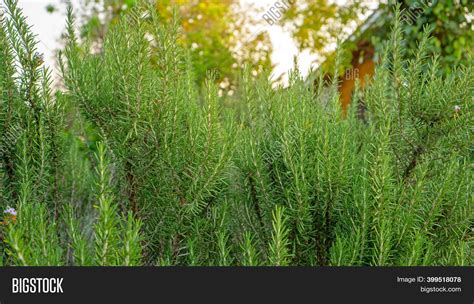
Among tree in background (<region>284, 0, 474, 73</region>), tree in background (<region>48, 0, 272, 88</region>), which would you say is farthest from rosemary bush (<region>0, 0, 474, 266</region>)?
tree in background (<region>48, 0, 272, 88</region>)

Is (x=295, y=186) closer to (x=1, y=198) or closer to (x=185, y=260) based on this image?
(x=185, y=260)

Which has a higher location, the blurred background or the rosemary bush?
the blurred background

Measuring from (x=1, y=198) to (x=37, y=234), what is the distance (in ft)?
2.62

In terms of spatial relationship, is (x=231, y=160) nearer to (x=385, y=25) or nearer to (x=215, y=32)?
(x=385, y=25)

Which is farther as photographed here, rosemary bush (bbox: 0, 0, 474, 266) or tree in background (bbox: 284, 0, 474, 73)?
tree in background (bbox: 284, 0, 474, 73)

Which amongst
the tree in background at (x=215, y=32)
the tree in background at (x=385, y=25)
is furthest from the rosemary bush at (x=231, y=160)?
the tree in background at (x=215, y=32)

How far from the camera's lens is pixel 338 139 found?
2.41m

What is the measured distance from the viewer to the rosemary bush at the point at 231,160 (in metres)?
2.15

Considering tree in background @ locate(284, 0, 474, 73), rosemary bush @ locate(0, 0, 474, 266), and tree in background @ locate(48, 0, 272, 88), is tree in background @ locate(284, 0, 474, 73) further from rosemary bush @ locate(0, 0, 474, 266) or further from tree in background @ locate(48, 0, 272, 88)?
rosemary bush @ locate(0, 0, 474, 266)

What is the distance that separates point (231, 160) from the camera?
2.39m

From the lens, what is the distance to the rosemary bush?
2.15 m

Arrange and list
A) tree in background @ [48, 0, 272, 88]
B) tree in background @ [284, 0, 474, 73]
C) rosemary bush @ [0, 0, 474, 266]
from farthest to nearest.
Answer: tree in background @ [48, 0, 272, 88], tree in background @ [284, 0, 474, 73], rosemary bush @ [0, 0, 474, 266]

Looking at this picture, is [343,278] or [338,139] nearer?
[343,278]

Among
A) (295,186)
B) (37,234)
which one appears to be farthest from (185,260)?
(37,234)
